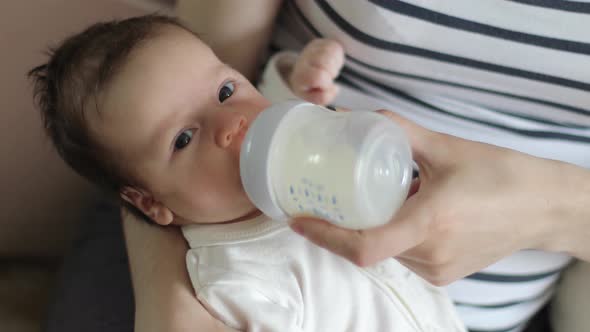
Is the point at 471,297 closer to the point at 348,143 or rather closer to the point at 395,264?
the point at 395,264

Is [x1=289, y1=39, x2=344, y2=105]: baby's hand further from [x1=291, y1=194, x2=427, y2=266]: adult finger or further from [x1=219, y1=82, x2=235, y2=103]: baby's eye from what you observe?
[x1=291, y1=194, x2=427, y2=266]: adult finger

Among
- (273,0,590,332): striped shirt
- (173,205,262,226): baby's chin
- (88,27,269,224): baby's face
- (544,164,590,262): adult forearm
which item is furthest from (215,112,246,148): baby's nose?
(544,164,590,262): adult forearm

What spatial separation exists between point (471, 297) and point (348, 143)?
0.49 metres

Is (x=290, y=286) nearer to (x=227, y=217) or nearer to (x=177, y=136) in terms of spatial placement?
(x=227, y=217)

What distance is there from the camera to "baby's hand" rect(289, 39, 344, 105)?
85 centimetres

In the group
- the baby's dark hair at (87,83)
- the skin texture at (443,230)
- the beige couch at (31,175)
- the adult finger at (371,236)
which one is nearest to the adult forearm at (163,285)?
the skin texture at (443,230)

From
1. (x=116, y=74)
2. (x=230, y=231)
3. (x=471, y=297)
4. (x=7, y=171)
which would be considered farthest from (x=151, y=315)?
(x=7, y=171)

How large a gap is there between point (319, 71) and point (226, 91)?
0.16m

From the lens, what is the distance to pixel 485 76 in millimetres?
818

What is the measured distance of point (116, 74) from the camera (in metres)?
0.75

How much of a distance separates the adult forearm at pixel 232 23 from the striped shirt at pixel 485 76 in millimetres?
62

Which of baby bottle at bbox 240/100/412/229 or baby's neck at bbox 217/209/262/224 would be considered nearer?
baby bottle at bbox 240/100/412/229

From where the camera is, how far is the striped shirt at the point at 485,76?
76 centimetres

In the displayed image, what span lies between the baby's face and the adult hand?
0.16m
